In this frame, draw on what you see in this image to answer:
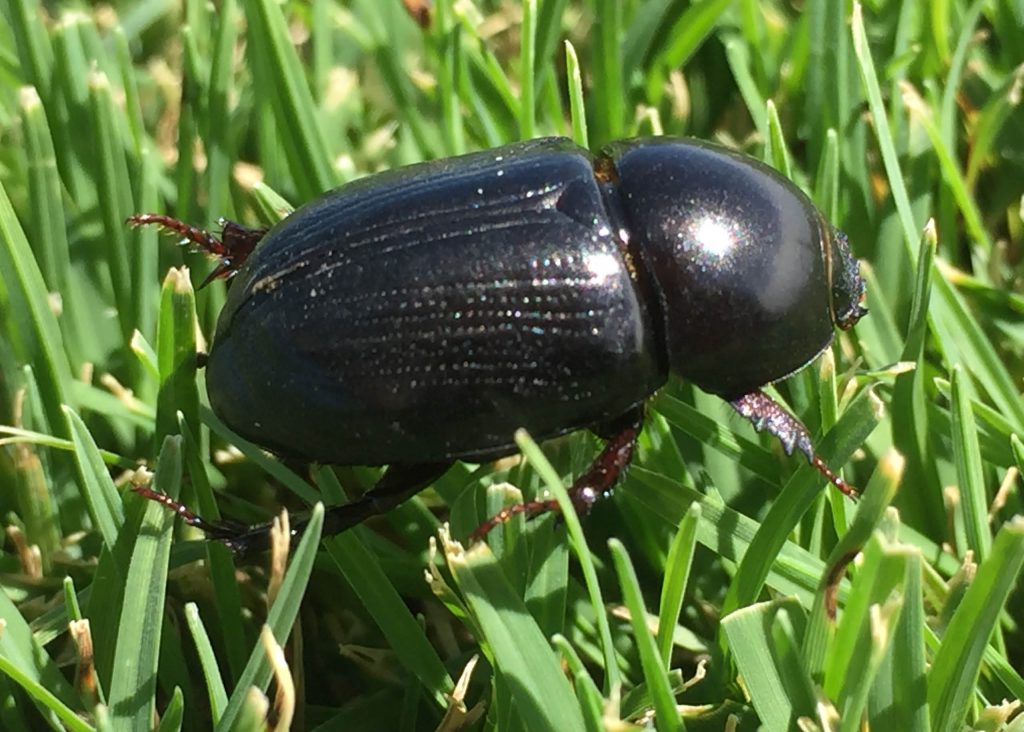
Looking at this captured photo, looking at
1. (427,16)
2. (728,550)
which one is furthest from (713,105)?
(728,550)

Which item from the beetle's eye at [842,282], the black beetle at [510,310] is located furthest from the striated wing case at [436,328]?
the beetle's eye at [842,282]

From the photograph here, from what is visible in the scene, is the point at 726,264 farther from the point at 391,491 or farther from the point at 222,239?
the point at 222,239

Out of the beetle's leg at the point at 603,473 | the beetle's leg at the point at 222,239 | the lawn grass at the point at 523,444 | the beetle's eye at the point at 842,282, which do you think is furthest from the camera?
the beetle's leg at the point at 222,239

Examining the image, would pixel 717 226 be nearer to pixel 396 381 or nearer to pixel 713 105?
pixel 396 381

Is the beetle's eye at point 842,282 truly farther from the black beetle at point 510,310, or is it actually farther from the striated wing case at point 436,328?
the striated wing case at point 436,328

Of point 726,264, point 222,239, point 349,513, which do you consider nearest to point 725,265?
point 726,264

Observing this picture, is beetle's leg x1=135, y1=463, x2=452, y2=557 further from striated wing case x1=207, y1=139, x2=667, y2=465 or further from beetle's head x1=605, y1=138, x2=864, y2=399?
beetle's head x1=605, y1=138, x2=864, y2=399
